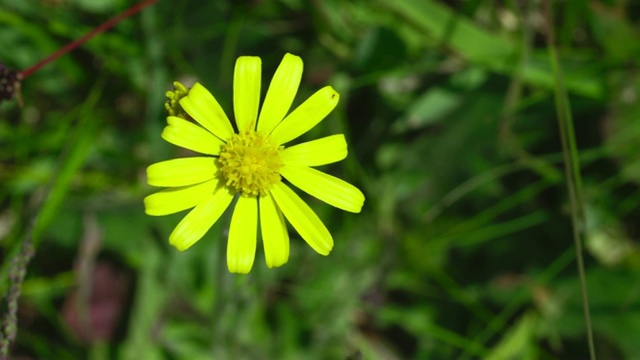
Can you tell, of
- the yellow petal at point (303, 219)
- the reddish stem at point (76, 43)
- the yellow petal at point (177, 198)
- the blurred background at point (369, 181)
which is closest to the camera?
the yellow petal at point (177, 198)

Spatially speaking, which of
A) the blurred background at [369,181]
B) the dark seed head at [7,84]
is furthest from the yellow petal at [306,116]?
the blurred background at [369,181]

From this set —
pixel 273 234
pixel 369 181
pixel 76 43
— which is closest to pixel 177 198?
pixel 273 234

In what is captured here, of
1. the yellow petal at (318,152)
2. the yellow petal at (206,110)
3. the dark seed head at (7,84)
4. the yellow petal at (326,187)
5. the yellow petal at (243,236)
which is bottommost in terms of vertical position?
the yellow petal at (243,236)

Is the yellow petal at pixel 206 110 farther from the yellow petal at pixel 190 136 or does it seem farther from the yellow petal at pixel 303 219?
the yellow petal at pixel 303 219

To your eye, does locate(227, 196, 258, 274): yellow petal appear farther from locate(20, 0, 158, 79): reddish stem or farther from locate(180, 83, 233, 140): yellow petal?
locate(20, 0, 158, 79): reddish stem

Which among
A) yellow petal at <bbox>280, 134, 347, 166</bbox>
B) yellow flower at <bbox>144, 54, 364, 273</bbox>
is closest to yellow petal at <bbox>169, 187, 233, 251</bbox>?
yellow flower at <bbox>144, 54, 364, 273</bbox>

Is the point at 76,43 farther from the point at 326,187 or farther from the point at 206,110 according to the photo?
the point at 326,187

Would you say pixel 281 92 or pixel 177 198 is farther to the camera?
pixel 281 92
